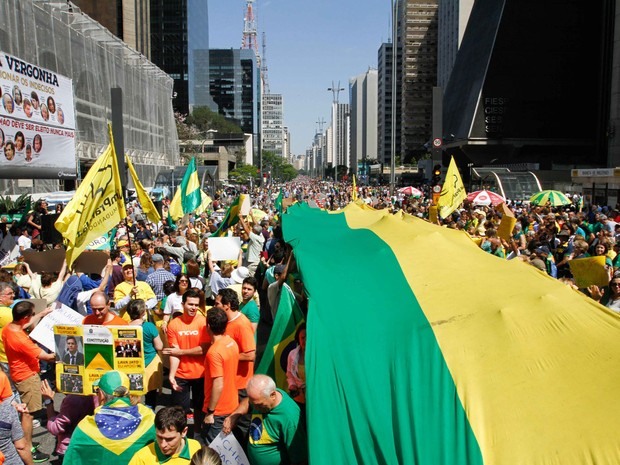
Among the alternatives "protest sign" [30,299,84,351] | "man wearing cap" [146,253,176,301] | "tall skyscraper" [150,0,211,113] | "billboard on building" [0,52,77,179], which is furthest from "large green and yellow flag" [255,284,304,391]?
"tall skyscraper" [150,0,211,113]

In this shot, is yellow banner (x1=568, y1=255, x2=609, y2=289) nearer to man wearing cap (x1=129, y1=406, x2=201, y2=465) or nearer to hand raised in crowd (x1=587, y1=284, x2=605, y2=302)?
hand raised in crowd (x1=587, y1=284, x2=605, y2=302)

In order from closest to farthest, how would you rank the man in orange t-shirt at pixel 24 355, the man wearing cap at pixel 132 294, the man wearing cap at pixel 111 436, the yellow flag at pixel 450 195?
the man wearing cap at pixel 111 436
the man in orange t-shirt at pixel 24 355
the man wearing cap at pixel 132 294
the yellow flag at pixel 450 195

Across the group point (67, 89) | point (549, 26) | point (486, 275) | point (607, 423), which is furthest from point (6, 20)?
point (549, 26)

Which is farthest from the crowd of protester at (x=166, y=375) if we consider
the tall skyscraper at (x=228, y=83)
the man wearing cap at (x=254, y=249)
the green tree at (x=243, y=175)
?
the tall skyscraper at (x=228, y=83)

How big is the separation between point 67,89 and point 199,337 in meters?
19.8

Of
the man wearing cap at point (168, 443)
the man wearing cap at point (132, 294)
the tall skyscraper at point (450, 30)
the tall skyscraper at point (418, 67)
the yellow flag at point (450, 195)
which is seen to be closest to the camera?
the man wearing cap at point (168, 443)

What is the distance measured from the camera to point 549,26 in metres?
65.0

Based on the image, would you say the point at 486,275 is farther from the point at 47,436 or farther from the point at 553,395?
the point at 47,436

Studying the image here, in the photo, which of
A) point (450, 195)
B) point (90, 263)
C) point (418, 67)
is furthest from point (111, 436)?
point (418, 67)

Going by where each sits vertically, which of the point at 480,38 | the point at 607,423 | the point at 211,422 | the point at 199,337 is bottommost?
the point at 211,422

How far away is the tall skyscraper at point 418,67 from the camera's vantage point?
442ft

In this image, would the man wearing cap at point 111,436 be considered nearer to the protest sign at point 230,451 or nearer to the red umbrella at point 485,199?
the protest sign at point 230,451

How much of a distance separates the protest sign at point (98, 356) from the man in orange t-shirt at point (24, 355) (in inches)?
16.0

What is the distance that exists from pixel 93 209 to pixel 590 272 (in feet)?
20.8
